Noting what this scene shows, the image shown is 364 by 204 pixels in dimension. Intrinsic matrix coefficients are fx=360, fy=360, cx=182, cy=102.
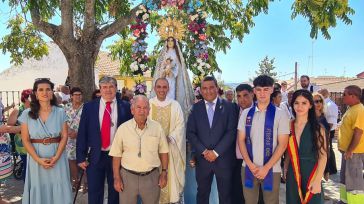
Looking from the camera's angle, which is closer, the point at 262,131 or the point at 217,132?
the point at 262,131

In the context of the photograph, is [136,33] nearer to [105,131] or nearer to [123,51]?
[105,131]

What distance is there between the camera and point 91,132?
443 centimetres

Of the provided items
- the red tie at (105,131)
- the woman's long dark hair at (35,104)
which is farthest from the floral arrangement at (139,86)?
the woman's long dark hair at (35,104)

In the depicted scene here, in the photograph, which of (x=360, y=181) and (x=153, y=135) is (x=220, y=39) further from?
(x=153, y=135)

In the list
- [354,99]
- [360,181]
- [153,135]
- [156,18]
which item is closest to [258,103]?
[153,135]

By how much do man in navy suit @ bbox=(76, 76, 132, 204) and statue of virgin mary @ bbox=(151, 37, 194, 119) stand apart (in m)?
1.00

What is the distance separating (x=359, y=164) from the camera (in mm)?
5117

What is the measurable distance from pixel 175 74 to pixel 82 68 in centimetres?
367

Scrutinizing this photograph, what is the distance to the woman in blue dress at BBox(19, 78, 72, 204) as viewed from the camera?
14.1 ft

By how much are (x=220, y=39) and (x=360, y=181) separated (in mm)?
5087

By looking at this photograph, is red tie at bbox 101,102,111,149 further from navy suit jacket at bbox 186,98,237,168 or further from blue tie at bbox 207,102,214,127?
blue tie at bbox 207,102,214,127

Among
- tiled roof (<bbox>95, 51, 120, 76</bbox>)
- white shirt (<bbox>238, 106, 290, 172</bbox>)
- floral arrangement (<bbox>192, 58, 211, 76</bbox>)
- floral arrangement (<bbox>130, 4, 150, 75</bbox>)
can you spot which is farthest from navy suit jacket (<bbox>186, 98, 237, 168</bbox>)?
tiled roof (<bbox>95, 51, 120, 76</bbox>)

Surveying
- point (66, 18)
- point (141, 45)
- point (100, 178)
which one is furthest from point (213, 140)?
point (66, 18)

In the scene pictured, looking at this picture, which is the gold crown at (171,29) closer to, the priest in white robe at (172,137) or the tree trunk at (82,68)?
the priest in white robe at (172,137)
